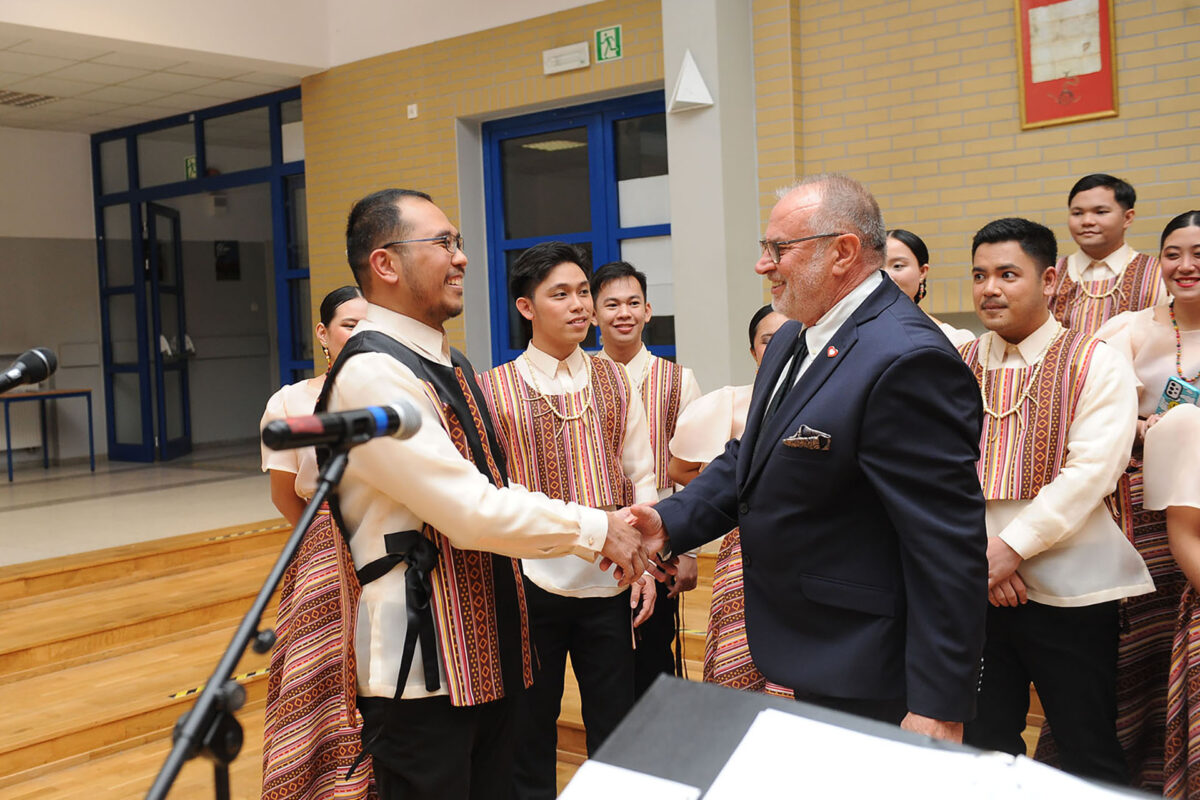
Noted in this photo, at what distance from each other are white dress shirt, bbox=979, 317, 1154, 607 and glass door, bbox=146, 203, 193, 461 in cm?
912

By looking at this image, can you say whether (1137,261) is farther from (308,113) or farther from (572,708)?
(308,113)

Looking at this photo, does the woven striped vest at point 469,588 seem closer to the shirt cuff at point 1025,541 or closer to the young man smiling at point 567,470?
the young man smiling at point 567,470

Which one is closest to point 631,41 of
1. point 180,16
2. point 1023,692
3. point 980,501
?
point 180,16

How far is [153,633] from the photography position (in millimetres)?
4812

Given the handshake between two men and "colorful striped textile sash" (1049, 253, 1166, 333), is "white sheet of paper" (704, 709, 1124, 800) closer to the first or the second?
the handshake between two men

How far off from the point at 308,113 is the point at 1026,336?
6705 millimetres

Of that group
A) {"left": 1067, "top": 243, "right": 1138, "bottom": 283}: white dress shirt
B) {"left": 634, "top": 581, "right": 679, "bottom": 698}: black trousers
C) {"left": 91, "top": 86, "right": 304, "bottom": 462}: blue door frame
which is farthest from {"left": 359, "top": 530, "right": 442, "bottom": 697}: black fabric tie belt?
{"left": 91, "top": 86, "right": 304, "bottom": 462}: blue door frame

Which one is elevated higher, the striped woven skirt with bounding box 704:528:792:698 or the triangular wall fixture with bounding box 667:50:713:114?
the triangular wall fixture with bounding box 667:50:713:114

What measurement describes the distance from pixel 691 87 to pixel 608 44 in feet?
3.94

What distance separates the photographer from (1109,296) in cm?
396

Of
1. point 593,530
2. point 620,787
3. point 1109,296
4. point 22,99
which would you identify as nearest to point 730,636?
point 593,530

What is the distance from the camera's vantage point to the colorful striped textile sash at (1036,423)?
2465mm

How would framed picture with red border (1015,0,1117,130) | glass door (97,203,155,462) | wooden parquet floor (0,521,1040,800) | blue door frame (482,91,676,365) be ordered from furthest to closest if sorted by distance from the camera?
A: glass door (97,203,155,462)
blue door frame (482,91,676,365)
framed picture with red border (1015,0,1117,130)
wooden parquet floor (0,521,1040,800)

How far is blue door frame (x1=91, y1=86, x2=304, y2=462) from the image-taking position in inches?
336
